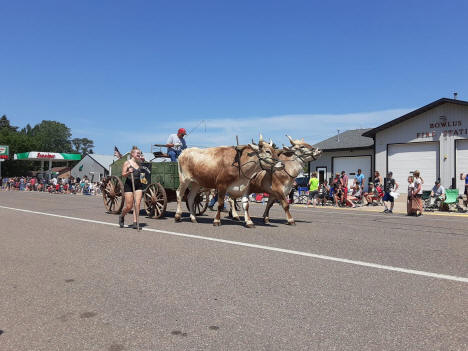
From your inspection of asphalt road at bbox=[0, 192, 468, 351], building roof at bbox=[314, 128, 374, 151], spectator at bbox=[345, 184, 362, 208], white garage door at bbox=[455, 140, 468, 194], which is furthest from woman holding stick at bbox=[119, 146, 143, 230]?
building roof at bbox=[314, 128, 374, 151]

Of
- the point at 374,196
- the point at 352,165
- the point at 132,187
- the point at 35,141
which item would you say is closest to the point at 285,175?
the point at 132,187

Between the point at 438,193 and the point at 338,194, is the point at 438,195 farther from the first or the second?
the point at 338,194

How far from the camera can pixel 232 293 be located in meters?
4.14

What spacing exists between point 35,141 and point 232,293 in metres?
87.8

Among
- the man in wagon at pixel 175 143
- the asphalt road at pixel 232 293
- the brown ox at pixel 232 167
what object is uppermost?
the man in wagon at pixel 175 143

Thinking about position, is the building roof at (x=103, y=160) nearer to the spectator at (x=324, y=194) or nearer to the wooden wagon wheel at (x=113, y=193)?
the spectator at (x=324, y=194)

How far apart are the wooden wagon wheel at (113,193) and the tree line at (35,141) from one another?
225 ft

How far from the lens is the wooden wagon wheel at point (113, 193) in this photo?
478 inches

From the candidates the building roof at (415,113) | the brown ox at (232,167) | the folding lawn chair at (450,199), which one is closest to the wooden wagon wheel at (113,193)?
Result: the brown ox at (232,167)

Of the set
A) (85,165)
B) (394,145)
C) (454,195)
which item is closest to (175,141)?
(454,195)

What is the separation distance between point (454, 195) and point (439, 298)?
14.9 meters

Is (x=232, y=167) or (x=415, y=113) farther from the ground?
(x=415, y=113)

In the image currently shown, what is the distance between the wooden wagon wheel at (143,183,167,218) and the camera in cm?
1061

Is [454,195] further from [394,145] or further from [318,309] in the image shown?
[318,309]
